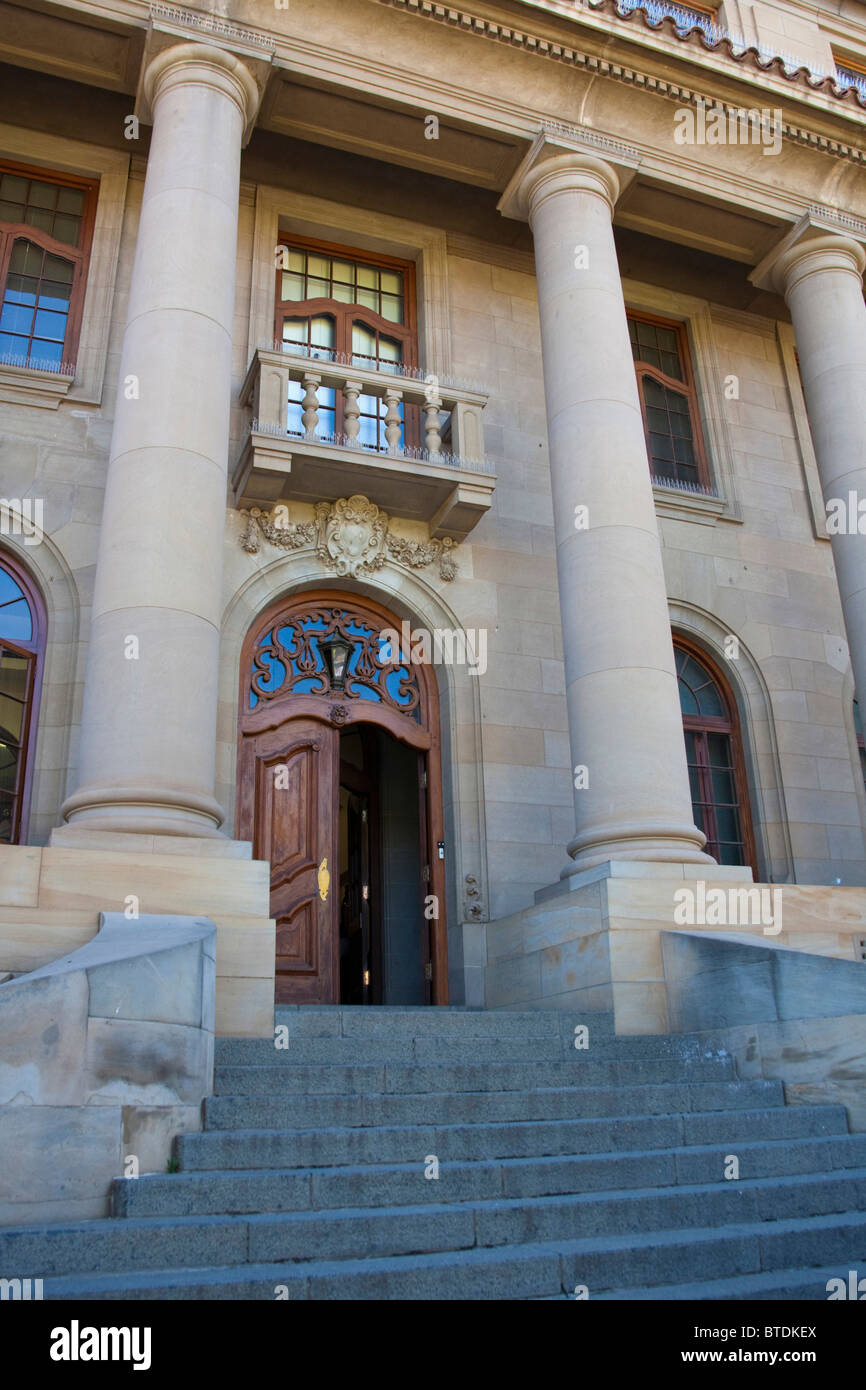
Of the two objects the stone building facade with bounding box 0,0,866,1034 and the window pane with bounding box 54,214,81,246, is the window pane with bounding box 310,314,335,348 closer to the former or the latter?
the stone building facade with bounding box 0,0,866,1034

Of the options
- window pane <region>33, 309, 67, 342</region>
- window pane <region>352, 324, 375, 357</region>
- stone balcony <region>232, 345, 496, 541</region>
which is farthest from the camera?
window pane <region>352, 324, 375, 357</region>

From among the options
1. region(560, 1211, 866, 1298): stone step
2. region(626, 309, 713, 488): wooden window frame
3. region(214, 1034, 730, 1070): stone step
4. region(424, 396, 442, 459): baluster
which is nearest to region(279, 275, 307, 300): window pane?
region(424, 396, 442, 459): baluster

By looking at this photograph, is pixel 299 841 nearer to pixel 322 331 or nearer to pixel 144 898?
pixel 144 898

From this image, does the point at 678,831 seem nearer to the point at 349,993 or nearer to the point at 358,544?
the point at 358,544

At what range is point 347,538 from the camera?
13.2 m

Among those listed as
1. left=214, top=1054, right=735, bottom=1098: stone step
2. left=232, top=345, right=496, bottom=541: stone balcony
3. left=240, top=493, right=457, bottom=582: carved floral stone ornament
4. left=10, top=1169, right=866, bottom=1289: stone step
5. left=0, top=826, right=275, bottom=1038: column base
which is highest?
left=232, top=345, right=496, bottom=541: stone balcony

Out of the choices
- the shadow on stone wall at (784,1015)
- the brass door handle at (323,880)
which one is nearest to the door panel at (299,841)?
the brass door handle at (323,880)

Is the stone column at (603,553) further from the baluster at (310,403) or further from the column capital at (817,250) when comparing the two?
the column capital at (817,250)

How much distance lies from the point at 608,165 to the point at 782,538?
5946 millimetres

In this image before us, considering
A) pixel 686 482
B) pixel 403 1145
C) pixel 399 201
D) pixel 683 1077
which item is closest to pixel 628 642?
pixel 683 1077

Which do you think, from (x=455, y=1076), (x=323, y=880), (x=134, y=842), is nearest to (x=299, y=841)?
(x=323, y=880)

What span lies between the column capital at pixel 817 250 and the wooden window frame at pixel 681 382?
249cm

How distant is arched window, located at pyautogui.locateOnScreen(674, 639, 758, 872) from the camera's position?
563 inches

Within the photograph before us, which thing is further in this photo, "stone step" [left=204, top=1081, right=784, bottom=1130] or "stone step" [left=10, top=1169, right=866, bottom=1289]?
"stone step" [left=204, top=1081, right=784, bottom=1130]
